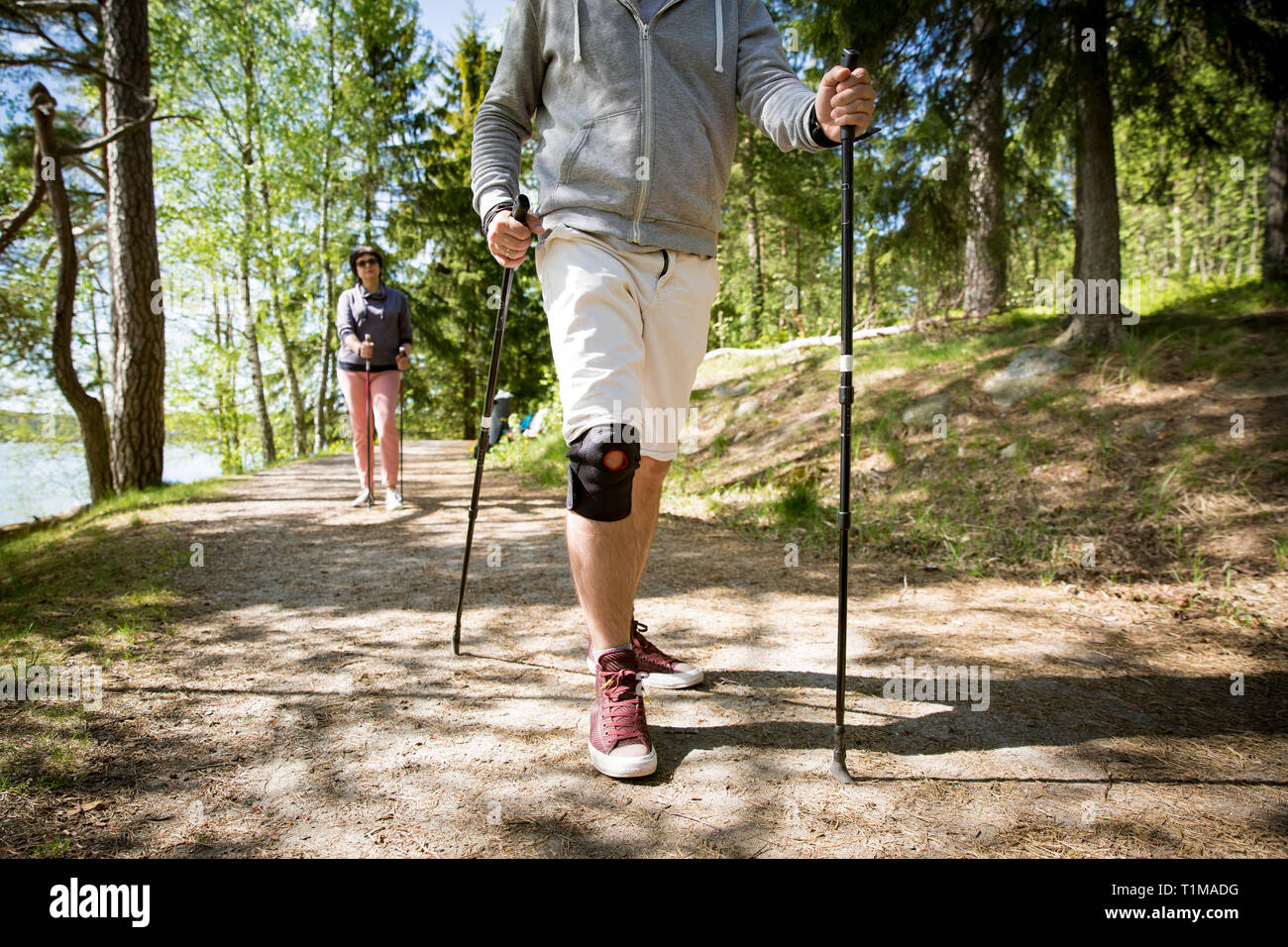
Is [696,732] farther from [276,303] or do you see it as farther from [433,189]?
[276,303]

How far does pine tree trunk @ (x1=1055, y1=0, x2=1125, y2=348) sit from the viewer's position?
16.2 feet

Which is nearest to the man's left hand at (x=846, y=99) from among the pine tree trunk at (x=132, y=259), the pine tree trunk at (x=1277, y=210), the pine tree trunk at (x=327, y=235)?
the pine tree trunk at (x=1277, y=210)

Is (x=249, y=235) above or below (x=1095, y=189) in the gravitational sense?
above

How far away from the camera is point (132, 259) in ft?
24.9

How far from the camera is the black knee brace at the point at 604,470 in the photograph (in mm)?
2051

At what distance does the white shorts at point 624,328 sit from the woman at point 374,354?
4489mm

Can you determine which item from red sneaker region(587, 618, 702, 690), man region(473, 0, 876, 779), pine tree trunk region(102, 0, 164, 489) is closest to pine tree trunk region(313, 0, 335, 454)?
pine tree trunk region(102, 0, 164, 489)

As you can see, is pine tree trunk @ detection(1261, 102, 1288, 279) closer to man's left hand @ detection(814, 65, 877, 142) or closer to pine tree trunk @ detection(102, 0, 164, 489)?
man's left hand @ detection(814, 65, 877, 142)

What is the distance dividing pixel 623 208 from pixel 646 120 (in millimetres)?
297

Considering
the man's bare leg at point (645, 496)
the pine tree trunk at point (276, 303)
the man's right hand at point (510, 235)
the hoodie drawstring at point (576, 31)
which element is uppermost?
the pine tree trunk at point (276, 303)

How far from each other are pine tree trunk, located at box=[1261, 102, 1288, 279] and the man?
607 cm

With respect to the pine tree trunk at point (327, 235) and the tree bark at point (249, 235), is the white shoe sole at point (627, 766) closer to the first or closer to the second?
the pine tree trunk at point (327, 235)

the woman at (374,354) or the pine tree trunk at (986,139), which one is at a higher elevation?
the pine tree trunk at (986,139)

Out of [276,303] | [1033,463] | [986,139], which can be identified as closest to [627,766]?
[1033,463]
